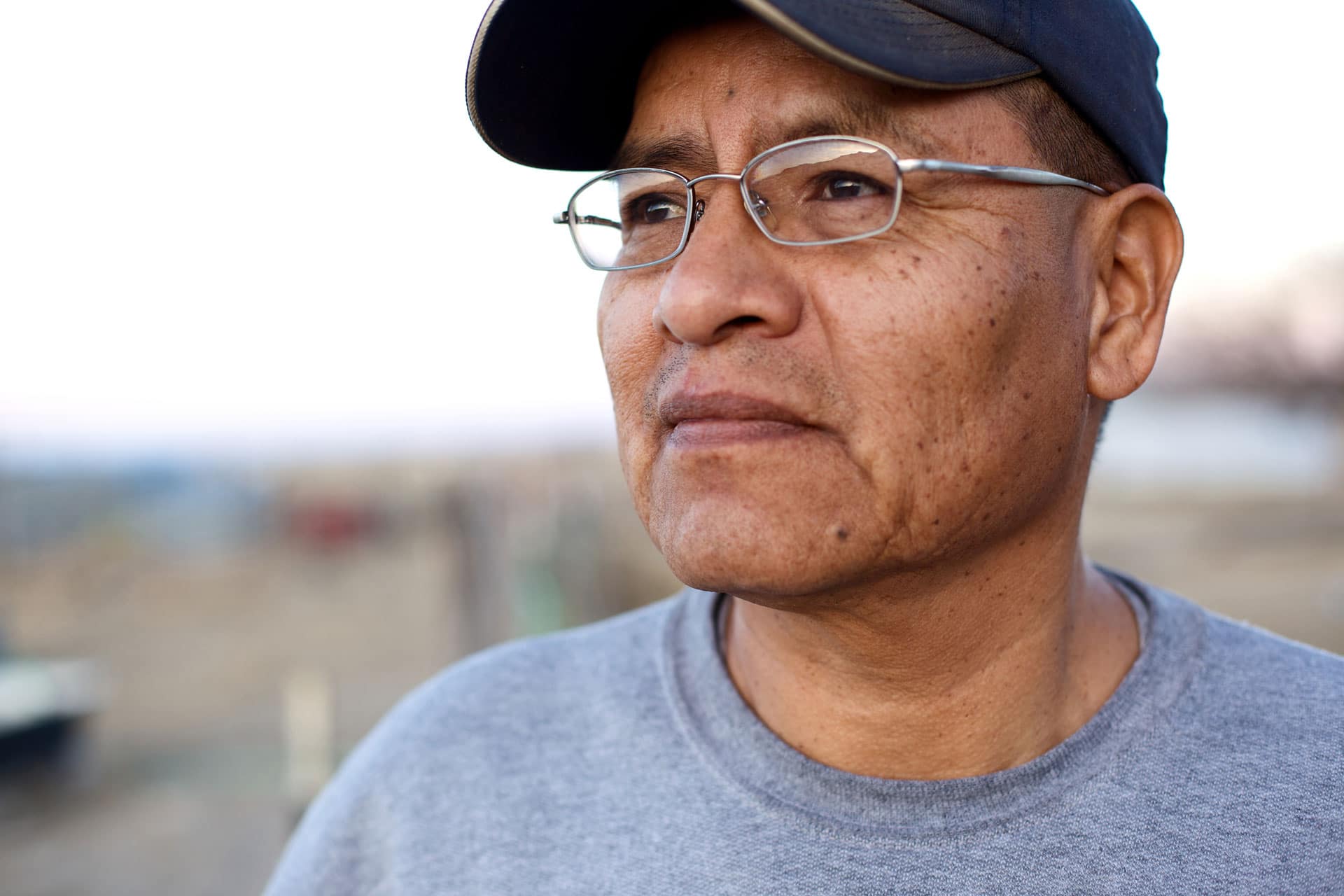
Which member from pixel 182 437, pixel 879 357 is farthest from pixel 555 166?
pixel 182 437

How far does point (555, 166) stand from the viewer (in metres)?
2.12

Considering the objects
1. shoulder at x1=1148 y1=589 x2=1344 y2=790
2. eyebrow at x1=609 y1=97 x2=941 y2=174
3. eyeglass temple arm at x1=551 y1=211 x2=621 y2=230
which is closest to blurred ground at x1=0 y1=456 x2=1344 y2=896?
eyeglass temple arm at x1=551 y1=211 x2=621 y2=230

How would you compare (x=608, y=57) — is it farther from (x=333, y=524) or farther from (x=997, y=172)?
(x=333, y=524)

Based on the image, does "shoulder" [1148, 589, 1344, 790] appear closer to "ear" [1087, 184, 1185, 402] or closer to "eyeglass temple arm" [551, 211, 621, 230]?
"ear" [1087, 184, 1185, 402]

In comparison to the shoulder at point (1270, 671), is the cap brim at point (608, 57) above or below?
above

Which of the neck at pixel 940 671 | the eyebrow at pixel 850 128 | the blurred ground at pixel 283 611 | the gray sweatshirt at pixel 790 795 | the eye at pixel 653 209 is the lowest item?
the blurred ground at pixel 283 611

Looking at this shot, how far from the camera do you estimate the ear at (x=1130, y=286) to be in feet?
5.99

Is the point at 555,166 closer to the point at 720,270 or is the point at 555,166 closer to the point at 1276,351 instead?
the point at 720,270

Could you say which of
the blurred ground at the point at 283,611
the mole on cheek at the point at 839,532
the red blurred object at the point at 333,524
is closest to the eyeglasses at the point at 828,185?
the mole on cheek at the point at 839,532

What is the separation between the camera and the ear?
183 cm

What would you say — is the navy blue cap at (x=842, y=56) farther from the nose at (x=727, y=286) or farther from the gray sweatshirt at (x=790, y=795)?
the gray sweatshirt at (x=790, y=795)

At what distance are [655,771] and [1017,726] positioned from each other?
0.64m

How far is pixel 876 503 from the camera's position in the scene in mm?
1576

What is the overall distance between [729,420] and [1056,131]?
2.45ft
